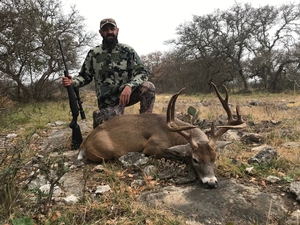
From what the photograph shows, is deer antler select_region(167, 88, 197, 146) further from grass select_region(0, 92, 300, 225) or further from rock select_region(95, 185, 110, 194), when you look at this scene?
rock select_region(95, 185, 110, 194)

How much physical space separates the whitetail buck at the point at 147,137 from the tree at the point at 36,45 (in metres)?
6.84

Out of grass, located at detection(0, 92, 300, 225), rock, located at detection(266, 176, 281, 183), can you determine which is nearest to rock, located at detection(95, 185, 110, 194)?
grass, located at detection(0, 92, 300, 225)

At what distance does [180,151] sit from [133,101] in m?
2.09

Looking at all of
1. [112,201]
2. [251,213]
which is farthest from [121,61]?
[251,213]

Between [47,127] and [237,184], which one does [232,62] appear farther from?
[237,184]

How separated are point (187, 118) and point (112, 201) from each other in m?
3.42

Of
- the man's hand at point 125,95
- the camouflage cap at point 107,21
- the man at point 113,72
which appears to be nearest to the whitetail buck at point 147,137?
the man's hand at point 125,95

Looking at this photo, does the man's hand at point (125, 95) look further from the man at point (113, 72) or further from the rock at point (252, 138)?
A: the rock at point (252, 138)

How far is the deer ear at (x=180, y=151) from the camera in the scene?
11.3 ft

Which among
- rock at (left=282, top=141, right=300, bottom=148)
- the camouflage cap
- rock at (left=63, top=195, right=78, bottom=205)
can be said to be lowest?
rock at (left=63, top=195, right=78, bottom=205)

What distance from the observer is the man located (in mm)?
5078

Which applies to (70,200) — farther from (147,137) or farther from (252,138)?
(252,138)

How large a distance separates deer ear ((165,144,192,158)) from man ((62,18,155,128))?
1.76 metres

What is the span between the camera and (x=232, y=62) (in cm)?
2633
